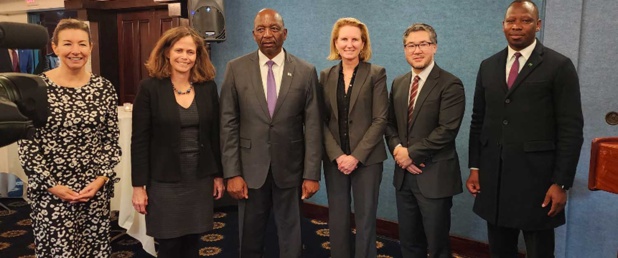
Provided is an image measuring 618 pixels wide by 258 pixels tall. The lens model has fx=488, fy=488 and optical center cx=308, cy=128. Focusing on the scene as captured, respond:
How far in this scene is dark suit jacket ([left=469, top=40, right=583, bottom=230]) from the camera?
2.22m

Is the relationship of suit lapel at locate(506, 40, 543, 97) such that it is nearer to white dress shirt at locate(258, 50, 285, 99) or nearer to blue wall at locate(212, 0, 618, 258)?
blue wall at locate(212, 0, 618, 258)

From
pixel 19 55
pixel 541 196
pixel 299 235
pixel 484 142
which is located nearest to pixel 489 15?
pixel 484 142

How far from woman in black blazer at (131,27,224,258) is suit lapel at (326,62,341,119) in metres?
0.64

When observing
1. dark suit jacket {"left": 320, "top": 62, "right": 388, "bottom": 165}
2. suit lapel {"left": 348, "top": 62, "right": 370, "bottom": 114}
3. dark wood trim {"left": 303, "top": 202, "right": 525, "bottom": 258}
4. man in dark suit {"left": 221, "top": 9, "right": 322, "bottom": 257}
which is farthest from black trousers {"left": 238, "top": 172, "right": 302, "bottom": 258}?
dark wood trim {"left": 303, "top": 202, "right": 525, "bottom": 258}

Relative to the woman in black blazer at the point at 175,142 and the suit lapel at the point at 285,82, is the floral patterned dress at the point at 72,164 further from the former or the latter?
the suit lapel at the point at 285,82

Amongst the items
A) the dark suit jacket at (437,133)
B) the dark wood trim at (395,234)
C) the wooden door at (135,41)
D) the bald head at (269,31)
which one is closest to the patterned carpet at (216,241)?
the dark wood trim at (395,234)

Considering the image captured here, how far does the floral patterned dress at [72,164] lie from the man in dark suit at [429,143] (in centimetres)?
152

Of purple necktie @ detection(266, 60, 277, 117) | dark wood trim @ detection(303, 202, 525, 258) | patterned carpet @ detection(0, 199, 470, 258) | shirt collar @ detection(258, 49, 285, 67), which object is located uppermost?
shirt collar @ detection(258, 49, 285, 67)

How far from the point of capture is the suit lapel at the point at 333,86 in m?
2.68

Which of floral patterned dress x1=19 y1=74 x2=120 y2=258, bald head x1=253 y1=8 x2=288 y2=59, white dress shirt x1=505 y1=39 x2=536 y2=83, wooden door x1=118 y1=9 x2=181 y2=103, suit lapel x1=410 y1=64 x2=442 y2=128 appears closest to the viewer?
floral patterned dress x1=19 y1=74 x2=120 y2=258

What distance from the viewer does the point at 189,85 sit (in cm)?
243

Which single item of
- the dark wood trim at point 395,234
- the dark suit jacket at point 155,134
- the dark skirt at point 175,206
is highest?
the dark suit jacket at point 155,134

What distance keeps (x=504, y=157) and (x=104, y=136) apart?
1.95m

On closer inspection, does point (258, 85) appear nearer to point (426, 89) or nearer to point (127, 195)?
point (426, 89)
